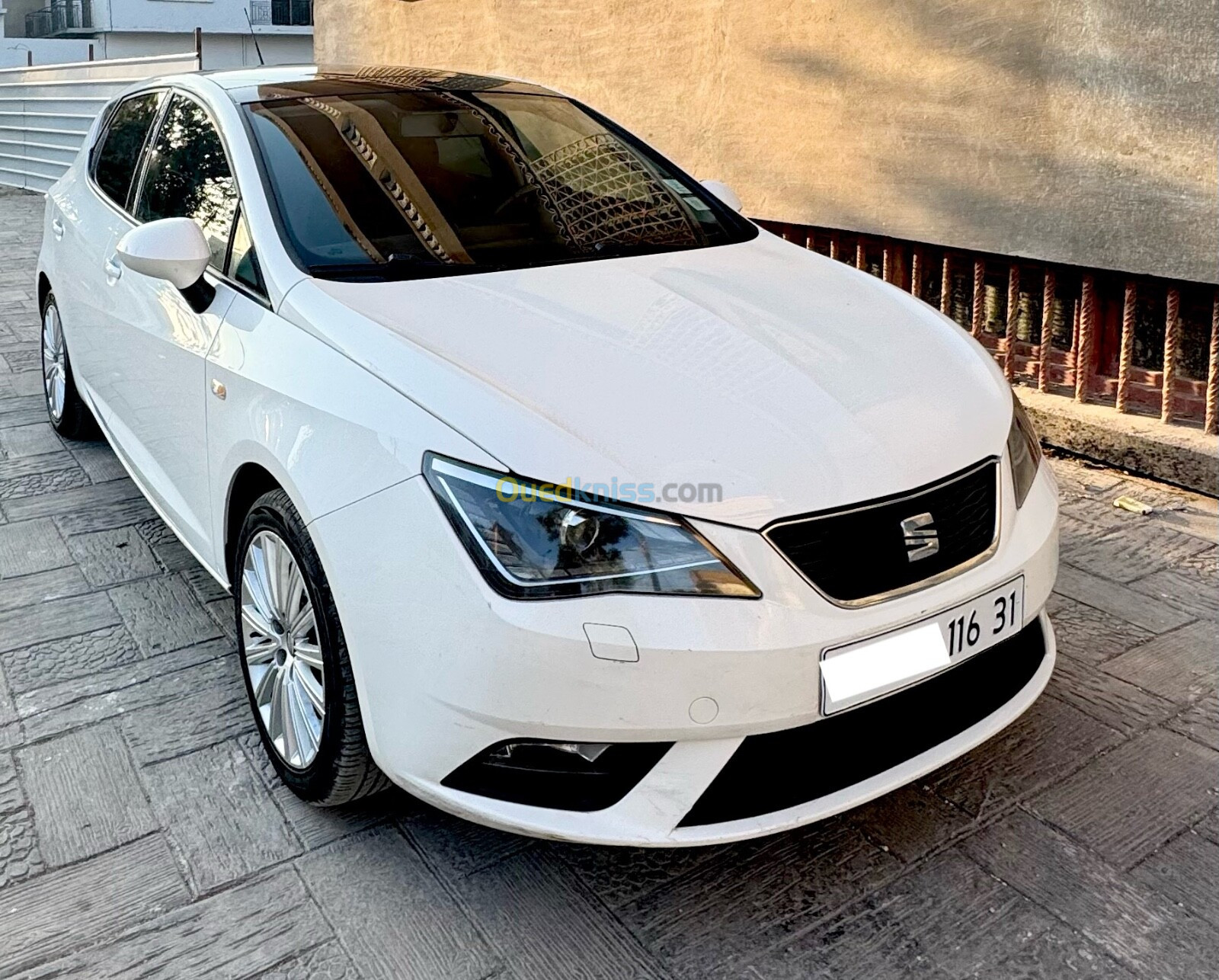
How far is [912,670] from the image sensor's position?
7.11 feet

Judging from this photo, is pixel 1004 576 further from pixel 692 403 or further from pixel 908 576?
pixel 692 403

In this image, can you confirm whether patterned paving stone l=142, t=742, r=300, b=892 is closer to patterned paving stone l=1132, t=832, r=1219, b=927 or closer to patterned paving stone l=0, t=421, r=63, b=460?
patterned paving stone l=1132, t=832, r=1219, b=927

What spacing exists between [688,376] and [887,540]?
52 centimetres

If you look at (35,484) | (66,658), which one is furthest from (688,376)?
(35,484)

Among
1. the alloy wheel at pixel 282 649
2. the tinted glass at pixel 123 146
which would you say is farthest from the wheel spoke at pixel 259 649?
the tinted glass at pixel 123 146

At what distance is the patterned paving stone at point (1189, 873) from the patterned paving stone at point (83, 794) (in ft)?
6.90

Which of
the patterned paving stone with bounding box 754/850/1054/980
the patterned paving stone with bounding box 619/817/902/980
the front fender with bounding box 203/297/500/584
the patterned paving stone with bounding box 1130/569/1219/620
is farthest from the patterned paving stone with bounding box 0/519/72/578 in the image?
the patterned paving stone with bounding box 1130/569/1219/620

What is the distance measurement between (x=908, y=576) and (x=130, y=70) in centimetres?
1329

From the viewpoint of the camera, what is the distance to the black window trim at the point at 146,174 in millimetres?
2814

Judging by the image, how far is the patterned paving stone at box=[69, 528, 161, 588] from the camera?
12.5 ft

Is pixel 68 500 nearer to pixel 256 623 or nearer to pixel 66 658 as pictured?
pixel 66 658

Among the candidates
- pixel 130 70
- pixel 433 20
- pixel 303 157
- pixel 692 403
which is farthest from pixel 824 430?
pixel 130 70

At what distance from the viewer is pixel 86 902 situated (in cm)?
234

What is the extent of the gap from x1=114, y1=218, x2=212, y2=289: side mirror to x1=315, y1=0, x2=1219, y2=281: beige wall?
11.4 feet
